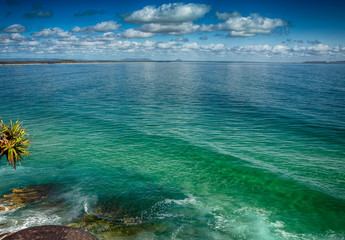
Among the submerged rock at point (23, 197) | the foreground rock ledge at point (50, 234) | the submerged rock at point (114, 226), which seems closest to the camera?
the foreground rock ledge at point (50, 234)

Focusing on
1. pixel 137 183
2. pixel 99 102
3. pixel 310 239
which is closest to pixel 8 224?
pixel 137 183

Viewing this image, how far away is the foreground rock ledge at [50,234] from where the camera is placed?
12000mm

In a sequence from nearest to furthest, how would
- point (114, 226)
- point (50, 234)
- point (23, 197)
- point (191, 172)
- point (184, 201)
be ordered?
point (50, 234), point (114, 226), point (23, 197), point (184, 201), point (191, 172)

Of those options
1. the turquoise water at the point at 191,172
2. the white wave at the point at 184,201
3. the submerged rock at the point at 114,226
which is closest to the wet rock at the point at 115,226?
the submerged rock at the point at 114,226

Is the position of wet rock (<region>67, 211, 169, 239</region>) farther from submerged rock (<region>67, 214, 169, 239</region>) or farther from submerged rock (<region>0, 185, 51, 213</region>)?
submerged rock (<region>0, 185, 51, 213</region>)

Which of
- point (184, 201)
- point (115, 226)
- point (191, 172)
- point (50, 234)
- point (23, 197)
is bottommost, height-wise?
point (184, 201)

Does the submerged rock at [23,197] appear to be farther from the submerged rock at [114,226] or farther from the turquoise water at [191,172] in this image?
the submerged rock at [114,226]

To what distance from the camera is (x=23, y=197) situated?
2486cm

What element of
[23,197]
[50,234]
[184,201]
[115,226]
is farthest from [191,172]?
[50,234]

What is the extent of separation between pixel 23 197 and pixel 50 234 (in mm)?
15656

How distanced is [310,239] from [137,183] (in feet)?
59.2

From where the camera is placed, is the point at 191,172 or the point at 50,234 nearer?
the point at 50,234

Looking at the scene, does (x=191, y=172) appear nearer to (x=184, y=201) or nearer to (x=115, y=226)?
(x=184, y=201)

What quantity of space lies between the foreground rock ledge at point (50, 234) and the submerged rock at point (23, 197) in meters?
13.1
